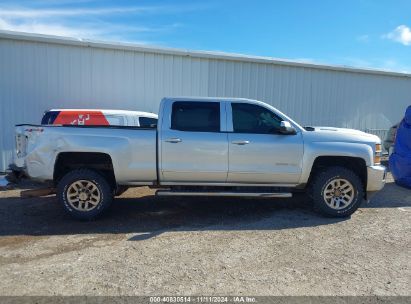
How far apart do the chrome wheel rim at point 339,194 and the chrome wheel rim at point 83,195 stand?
3.72 meters

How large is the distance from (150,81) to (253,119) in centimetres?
516

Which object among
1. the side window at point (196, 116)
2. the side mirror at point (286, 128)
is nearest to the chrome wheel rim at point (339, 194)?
the side mirror at point (286, 128)

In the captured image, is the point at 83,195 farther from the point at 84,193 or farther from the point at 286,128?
the point at 286,128

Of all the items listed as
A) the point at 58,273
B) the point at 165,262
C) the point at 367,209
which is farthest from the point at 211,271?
the point at 367,209

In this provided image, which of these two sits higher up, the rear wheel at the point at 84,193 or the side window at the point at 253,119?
the side window at the point at 253,119

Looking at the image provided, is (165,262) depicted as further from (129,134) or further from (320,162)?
(320,162)

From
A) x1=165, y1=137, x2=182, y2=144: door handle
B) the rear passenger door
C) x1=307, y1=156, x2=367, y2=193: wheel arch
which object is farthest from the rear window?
x1=307, y1=156, x2=367, y2=193: wheel arch

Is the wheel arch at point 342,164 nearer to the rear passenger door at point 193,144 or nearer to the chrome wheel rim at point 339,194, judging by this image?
the chrome wheel rim at point 339,194

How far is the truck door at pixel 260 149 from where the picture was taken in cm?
570

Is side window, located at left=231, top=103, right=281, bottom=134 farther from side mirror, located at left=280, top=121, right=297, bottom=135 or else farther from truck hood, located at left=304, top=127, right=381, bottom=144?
truck hood, located at left=304, top=127, right=381, bottom=144

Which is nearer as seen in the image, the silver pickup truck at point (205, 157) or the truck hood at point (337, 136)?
the silver pickup truck at point (205, 157)

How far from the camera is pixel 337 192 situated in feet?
19.2

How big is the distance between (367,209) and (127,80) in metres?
6.91

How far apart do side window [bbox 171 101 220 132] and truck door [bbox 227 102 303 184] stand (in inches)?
9.1
